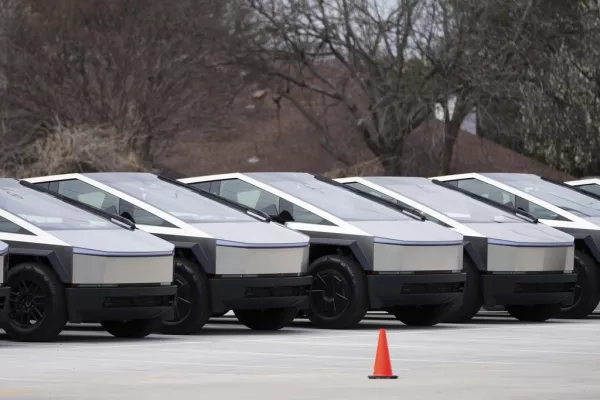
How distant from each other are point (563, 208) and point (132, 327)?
6783mm

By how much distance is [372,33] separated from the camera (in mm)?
51875

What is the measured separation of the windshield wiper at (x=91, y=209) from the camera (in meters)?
16.9

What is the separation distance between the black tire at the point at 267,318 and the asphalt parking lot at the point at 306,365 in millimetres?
147

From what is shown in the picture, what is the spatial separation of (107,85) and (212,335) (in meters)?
30.5

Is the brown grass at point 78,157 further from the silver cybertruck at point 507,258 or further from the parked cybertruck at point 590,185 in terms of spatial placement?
the silver cybertruck at point 507,258

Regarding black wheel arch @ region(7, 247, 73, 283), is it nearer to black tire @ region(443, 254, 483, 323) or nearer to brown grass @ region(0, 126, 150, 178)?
black tire @ region(443, 254, 483, 323)

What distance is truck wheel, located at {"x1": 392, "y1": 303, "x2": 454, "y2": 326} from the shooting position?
1897 cm

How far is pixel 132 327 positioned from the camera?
16969 mm

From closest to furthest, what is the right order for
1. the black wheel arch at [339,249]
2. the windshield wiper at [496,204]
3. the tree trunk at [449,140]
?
the black wheel arch at [339,249] → the windshield wiper at [496,204] → the tree trunk at [449,140]

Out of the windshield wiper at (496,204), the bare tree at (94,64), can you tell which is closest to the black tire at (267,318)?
the windshield wiper at (496,204)

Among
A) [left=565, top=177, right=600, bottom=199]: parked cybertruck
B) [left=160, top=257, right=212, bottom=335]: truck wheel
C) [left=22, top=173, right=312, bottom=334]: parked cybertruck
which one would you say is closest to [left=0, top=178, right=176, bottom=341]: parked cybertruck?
[left=160, top=257, right=212, bottom=335]: truck wheel

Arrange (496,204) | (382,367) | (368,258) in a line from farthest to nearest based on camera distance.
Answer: (496,204) → (368,258) → (382,367)

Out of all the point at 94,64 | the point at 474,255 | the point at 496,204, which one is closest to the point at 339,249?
the point at 474,255

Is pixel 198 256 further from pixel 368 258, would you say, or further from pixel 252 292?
pixel 368 258
